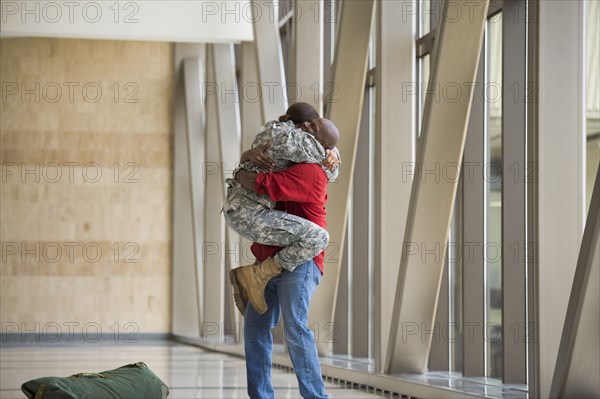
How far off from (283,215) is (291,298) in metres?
0.42

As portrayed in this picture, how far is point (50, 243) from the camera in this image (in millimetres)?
15469

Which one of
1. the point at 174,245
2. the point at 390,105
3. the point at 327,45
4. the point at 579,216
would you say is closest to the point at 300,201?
the point at 579,216

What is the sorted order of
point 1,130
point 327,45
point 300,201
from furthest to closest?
point 1,130
point 327,45
point 300,201

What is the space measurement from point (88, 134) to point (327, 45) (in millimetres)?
5985

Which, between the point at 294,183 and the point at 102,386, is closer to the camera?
the point at 102,386

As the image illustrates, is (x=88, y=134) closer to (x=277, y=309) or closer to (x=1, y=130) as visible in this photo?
(x=1, y=130)

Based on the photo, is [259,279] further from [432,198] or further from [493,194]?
[493,194]

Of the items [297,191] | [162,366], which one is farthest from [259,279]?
[162,366]

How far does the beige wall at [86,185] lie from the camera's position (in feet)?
50.4

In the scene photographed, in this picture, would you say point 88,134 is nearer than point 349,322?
No

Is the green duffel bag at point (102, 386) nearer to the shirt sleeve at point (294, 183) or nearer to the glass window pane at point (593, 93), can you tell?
the shirt sleeve at point (294, 183)

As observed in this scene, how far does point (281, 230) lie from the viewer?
4.78 m

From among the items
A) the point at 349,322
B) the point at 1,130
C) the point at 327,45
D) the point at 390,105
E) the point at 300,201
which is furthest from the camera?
the point at 1,130

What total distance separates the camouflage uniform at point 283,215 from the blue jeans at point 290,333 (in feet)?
0.33
